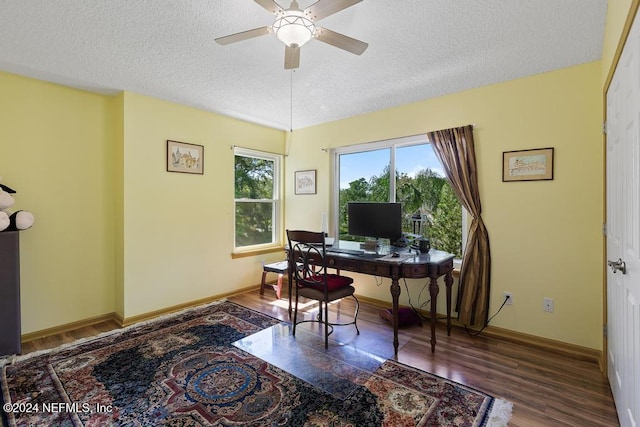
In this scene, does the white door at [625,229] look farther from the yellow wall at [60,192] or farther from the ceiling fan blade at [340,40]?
the yellow wall at [60,192]

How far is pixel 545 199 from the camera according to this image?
8.57ft

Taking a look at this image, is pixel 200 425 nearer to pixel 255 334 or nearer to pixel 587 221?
pixel 255 334

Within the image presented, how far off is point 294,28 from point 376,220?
6.98ft

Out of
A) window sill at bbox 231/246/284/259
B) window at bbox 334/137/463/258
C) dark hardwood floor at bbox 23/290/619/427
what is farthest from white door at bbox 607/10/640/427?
window sill at bbox 231/246/284/259

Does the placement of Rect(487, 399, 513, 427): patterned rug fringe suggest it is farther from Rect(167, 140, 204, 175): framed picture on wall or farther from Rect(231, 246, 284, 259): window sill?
Rect(167, 140, 204, 175): framed picture on wall

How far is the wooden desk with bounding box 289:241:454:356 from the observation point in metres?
2.49

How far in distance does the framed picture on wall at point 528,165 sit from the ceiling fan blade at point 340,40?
1844mm

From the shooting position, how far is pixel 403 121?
11.4 ft

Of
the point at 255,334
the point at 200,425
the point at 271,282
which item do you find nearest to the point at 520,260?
the point at 255,334

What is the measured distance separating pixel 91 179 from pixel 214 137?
141 cm

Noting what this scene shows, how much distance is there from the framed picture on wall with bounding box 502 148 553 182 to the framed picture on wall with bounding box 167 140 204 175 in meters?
3.34

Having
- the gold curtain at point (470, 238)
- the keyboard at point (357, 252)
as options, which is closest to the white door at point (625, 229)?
the gold curtain at point (470, 238)

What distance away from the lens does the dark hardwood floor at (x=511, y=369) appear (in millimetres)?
1797

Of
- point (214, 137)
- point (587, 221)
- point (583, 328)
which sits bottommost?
point (583, 328)
